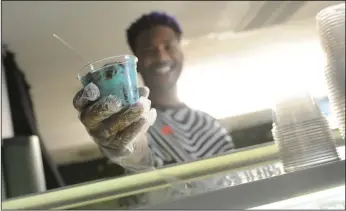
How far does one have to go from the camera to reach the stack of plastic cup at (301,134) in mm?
607

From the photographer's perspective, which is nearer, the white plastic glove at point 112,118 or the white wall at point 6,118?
the white plastic glove at point 112,118

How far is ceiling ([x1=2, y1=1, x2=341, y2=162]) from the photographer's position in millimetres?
1337

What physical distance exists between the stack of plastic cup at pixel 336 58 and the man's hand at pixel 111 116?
271mm

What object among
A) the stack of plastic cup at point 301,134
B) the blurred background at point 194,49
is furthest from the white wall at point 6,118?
the stack of plastic cup at point 301,134

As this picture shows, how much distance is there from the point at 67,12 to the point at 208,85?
525 mm

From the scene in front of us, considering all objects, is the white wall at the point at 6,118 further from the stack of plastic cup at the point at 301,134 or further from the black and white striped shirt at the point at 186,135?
the stack of plastic cup at the point at 301,134

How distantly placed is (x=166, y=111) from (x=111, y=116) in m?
0.64

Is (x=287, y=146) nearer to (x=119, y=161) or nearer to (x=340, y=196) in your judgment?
(x=340, y=196)

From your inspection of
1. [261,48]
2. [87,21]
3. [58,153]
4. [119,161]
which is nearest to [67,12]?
[87,21]

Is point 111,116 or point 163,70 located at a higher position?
point 163,70

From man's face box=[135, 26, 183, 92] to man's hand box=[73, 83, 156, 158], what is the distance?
59cm

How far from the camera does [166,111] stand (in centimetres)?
127

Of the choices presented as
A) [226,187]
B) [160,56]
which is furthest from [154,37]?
[226,187]

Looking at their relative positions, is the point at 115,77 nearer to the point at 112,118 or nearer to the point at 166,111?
the point at 112,118
